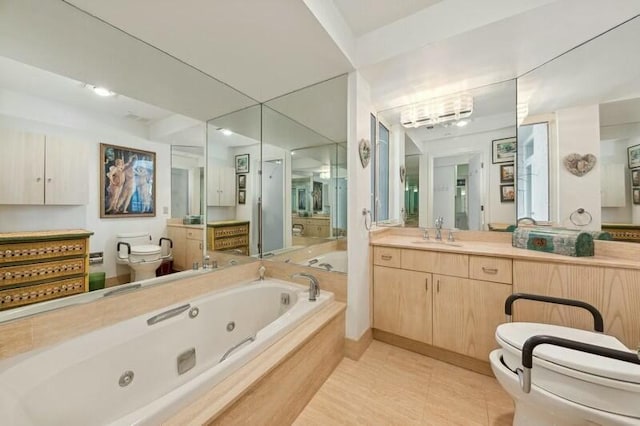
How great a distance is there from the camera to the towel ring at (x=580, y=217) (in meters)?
1.54

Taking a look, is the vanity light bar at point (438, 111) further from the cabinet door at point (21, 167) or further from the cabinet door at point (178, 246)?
the cabinet door at point (21, 167)

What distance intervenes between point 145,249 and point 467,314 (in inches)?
88.9

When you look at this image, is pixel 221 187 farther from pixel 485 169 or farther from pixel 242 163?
pixel 485 169

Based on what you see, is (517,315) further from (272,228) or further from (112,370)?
(112,370)

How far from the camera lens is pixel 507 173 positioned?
6.49 ft

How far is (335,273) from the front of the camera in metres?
1.94

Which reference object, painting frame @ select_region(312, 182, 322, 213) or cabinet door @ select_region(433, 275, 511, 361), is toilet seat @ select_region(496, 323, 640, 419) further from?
painting frame @ select_region(312, 182, 322, 213)

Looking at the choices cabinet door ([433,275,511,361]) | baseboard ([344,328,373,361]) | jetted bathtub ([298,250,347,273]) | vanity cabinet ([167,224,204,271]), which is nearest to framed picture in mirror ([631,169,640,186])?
cabinet door ([433,275,511,361])

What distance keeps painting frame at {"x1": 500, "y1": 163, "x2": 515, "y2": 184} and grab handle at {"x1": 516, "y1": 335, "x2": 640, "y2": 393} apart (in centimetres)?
149

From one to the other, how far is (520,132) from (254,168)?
2.40 m

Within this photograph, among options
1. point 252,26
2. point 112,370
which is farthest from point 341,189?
point 112,370

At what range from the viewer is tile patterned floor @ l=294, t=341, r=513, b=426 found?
1291 mm

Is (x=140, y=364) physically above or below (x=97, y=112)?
below

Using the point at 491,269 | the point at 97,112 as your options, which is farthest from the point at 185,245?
the point at 491,269
